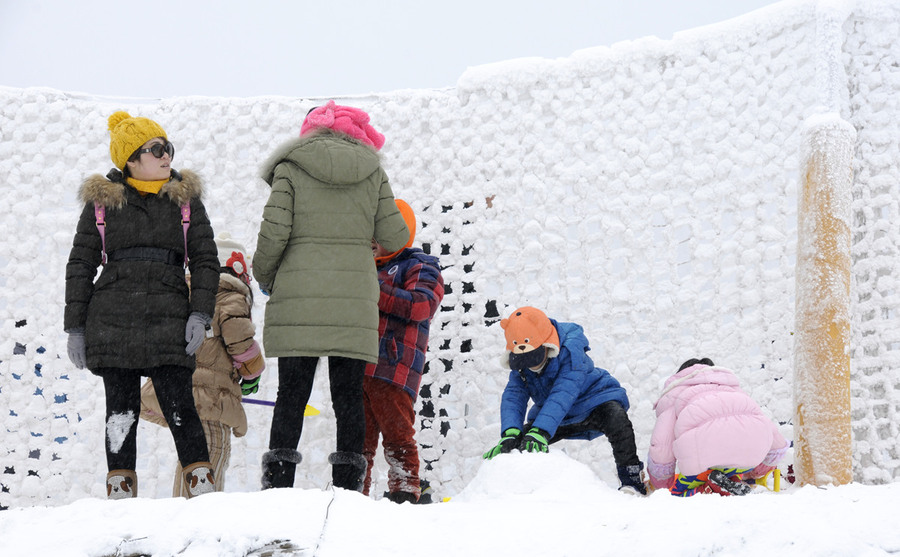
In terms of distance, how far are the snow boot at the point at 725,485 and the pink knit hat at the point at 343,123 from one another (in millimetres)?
1372

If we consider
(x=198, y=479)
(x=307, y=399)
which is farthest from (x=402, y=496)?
(x=198, y=479)

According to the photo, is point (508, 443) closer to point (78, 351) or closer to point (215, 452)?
point (215, 452)

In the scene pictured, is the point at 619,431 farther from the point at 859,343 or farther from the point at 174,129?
the point at 174,129

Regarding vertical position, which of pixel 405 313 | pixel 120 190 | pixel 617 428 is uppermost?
pixel 120 190

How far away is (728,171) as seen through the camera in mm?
2678

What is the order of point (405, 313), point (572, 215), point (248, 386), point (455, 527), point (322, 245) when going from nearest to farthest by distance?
point (455, 527)
point (322, 245)
point (405, 313)
point (248, 386)
point (572, 215)

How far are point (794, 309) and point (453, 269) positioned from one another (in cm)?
120

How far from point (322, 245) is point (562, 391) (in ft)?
3.00

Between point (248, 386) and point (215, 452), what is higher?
point (248, 386)

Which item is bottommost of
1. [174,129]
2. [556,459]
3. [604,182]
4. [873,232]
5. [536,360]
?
[556,459]

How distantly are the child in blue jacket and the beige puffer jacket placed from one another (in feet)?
2.69

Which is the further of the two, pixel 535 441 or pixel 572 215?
pixel 572 215

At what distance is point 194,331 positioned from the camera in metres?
2.09

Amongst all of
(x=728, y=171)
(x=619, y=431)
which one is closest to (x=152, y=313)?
(x=619, y=431)
